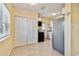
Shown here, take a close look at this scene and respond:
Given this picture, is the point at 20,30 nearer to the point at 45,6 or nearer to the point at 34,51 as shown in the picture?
the point at 34,51

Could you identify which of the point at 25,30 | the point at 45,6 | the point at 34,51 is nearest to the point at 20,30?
the point at 25,30

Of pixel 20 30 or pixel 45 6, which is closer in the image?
pixel 45 6

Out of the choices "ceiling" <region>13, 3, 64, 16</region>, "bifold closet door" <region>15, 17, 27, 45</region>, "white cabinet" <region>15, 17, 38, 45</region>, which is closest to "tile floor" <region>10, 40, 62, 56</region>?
"bifold closet door" <region>15, 17, 27, 45</region>

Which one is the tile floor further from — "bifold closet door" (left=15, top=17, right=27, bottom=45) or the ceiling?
the ceiling

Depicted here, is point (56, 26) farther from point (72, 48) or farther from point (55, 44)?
point (72, 48)

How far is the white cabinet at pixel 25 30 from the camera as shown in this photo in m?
4.02

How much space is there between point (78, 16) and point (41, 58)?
1.25 m

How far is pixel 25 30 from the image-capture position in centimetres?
456

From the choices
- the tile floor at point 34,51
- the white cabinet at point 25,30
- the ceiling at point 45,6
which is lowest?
the tile floor at point 34,51

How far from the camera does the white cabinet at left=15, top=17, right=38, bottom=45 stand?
4.02m

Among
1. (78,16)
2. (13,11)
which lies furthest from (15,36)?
(78,16)

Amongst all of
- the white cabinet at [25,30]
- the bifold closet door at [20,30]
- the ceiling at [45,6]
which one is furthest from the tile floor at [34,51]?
the ceiling at [45,6]

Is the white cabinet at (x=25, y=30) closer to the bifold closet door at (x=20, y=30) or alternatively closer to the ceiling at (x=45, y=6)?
the bifold closet door at (x=20, y=30)

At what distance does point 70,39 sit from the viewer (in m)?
2.16
